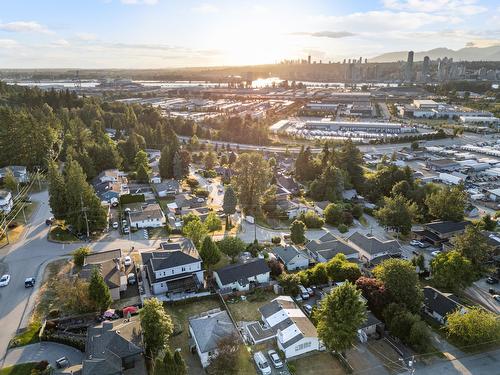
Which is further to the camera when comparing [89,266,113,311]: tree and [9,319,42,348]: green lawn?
[89,266,113,311]: tree

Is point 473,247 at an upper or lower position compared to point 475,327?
upper

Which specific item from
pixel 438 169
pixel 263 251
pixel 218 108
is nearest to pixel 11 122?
pixel 263 251

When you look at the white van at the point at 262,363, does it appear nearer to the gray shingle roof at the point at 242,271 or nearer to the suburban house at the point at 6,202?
the gray shingle roof at the point at 242,271

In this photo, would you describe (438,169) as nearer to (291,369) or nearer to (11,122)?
(291,369)

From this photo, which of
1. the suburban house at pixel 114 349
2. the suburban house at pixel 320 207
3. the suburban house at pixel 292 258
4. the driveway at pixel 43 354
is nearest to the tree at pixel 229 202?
the suburban house at pixel 292 258

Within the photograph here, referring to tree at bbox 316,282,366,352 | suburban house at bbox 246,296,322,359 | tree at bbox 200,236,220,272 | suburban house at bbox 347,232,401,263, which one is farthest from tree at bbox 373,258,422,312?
tree at bbox 200,236,220,272

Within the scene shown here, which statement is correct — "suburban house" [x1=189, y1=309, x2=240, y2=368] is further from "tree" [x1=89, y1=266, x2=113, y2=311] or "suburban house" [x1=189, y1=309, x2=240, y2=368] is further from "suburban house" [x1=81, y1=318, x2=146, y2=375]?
"tree" [x1=89, y1=266, x2=113, y2=311]

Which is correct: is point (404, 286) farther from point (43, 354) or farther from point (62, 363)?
point (43, 354)

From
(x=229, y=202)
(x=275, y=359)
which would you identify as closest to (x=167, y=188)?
(x=229, y=202)
